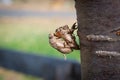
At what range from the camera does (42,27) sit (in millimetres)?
10047

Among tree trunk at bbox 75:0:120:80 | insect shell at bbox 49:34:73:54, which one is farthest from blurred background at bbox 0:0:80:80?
tree trunk at bbox 75:0:120:80

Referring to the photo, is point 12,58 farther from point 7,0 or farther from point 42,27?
point 7,0

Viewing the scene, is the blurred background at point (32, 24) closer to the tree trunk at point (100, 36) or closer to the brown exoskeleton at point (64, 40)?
the brown exoskeleton at point (64, 40)

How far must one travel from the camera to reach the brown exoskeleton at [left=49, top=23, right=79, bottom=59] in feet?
4.51

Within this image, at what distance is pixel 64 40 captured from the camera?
1.40 meters

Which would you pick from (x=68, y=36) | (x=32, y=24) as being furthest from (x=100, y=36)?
(x=32, y=24)

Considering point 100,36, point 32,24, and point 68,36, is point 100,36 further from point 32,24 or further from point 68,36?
point 32,24

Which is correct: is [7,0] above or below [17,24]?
above

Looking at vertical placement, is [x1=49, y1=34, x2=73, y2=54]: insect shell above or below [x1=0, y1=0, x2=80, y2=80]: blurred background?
below

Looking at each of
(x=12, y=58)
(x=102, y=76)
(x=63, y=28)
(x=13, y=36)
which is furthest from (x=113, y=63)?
(x=13, y=36)

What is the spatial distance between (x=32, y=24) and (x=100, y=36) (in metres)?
9.49

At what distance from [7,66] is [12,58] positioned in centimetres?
15

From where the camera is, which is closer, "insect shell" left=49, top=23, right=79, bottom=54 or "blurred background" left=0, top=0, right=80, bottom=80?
"insect shell" left=49, top=23, right=79, bottom=54

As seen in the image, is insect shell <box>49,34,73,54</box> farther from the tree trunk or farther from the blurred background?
the blurred background
